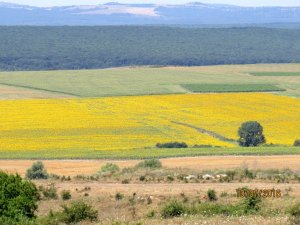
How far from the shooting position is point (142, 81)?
8481cm

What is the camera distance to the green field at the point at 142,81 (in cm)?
7494

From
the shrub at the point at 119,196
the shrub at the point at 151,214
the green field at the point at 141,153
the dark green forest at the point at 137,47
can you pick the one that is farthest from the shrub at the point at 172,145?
the dark green forest at the point at 137,47

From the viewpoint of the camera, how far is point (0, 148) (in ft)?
138

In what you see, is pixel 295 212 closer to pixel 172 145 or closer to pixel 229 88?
pixel 172 145

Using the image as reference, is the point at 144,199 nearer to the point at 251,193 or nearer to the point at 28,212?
the point at 251,193

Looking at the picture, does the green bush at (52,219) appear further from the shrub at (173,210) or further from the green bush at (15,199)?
the shrub at (173,210)

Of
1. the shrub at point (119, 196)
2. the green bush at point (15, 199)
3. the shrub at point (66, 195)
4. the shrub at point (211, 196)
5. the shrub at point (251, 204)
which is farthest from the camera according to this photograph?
the shrub at point (66, 195)

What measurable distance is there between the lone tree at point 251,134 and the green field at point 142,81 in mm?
27491

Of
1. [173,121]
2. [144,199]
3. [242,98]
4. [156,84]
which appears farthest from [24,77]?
[144,199]

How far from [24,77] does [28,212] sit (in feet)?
235

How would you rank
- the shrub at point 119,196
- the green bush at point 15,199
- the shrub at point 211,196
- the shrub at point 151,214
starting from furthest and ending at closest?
the shrub at point 119,196 < the shrub at point 211,196 < the shrub at point 151,214 < the green bush at point 15,199

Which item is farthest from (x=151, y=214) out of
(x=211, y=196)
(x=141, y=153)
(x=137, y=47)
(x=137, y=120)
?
(x=137, y=47)

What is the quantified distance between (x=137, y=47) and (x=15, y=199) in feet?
413

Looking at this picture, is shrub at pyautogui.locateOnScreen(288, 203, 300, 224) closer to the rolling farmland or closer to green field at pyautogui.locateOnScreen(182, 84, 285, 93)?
the rolling farmland
